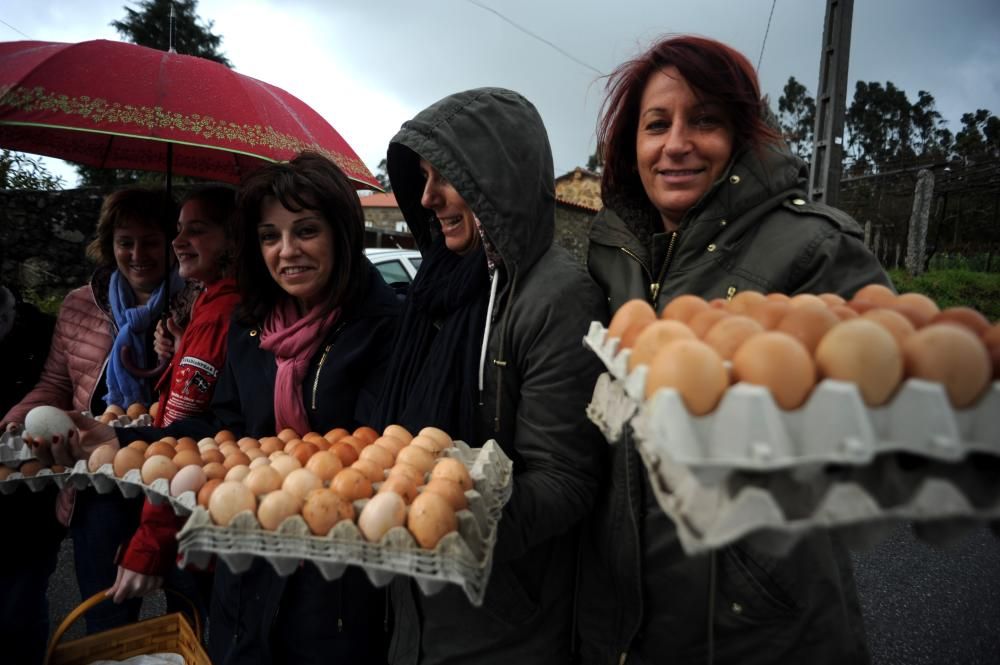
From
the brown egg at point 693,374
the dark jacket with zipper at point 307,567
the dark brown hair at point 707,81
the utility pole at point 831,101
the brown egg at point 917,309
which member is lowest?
the dark jacket with zipper at point 307,567

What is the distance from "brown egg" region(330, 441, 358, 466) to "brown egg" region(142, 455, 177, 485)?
470 mm

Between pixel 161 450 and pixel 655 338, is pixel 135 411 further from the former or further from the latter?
pixel 655 338

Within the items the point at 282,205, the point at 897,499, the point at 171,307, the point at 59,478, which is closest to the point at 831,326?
the point at 897,499

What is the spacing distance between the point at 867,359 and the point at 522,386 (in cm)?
90

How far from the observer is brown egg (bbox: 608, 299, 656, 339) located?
1058mm

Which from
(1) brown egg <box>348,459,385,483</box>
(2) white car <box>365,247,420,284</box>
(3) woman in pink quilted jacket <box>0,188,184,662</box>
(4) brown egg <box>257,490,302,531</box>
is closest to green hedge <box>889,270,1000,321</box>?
(2) white car <box>365,247,420,284</box>

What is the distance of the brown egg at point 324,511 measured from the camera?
1.11m

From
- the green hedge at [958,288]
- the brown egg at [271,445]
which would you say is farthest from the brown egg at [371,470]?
the green hedge at [958,288]

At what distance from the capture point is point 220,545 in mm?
1116

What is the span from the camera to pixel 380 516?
109 cm

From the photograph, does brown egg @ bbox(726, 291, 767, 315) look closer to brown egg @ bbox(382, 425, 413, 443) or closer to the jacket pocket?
the jacket pocket

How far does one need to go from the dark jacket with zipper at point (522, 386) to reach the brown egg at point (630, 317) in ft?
1.17

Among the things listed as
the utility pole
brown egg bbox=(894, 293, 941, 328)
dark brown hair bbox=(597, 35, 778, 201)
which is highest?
the utility pole

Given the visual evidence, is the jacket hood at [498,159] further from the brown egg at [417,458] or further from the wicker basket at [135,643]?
the wicker basket at [135,643]
